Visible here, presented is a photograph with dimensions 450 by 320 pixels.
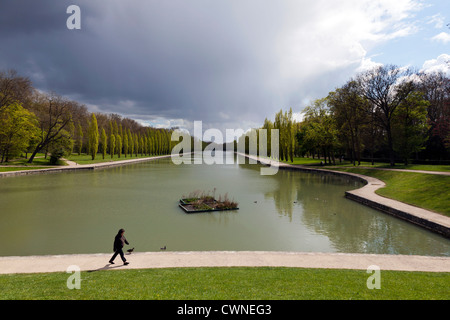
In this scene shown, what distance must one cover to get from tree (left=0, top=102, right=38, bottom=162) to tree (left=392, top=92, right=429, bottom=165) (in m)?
60.3

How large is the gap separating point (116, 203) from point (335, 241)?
1424cm

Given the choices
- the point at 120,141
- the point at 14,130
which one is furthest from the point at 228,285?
the point at 120,141

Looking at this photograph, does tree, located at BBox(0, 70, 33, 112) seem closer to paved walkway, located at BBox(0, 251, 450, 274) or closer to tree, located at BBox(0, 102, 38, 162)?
tree, located at BBox(0, 102, 38, 162)

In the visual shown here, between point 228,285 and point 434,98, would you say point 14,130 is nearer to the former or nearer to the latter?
point 228,285

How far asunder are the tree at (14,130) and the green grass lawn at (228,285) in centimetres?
4902

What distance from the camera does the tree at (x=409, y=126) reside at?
36219 millimetres

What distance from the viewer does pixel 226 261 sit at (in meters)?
8.09

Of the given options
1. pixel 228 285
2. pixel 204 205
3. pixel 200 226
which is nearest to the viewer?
pixel 228 285

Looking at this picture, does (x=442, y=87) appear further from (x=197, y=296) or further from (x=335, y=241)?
(x=197, y=296)

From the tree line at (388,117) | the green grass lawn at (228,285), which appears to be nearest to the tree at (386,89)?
the tree line at (388,117)

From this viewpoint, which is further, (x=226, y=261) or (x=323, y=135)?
(x=323, y=135)

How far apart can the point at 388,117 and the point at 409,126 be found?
118 inches

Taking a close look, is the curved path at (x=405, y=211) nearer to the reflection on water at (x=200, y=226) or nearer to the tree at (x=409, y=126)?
the reflection on water at (x=200, y=226)

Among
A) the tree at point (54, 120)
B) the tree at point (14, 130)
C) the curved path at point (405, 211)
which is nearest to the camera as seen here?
the curved path at point (405, 211)
